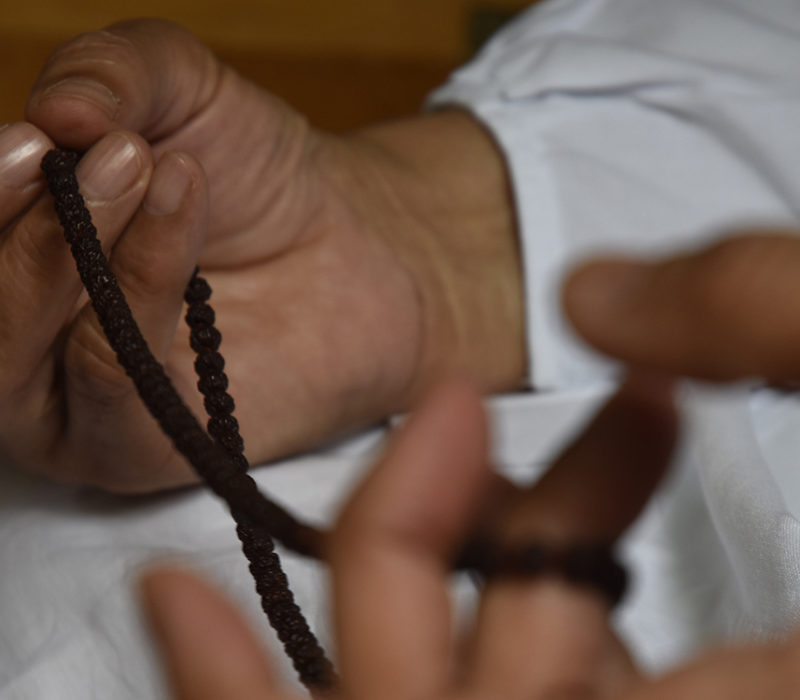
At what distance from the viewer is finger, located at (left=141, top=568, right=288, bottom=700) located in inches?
5.7

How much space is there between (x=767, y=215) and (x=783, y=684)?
392 millimetres

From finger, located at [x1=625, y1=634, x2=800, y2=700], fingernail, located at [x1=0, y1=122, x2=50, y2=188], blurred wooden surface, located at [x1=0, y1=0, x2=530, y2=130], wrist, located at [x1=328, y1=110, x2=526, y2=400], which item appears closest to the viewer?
finger, located at [x1=625, y1=634, x2=800, y2=700]

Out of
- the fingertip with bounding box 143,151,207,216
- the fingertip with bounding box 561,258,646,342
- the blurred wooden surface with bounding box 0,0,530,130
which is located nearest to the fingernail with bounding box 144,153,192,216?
the fingertip with bounding box 143,151,207,216

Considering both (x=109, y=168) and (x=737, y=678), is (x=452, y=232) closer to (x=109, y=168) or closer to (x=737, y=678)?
(x=109, y=168)

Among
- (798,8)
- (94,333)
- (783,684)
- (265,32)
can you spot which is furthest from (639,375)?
(265,32)

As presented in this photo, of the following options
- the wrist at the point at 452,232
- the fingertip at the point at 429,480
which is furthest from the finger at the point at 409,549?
the wrist at the point at 452,232

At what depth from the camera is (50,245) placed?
0.95ft

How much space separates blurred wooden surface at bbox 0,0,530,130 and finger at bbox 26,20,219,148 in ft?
0.88

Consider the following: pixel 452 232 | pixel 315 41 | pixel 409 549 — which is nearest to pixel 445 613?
pixel 409 549

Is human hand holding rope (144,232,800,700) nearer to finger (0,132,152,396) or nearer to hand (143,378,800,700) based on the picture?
hand (143,378,800,700)

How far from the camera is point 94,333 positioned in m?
0.31

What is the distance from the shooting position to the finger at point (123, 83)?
0.29m

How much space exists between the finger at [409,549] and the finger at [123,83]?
0.18 meters

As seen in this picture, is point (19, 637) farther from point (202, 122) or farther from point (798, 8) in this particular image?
point (798, 8)
